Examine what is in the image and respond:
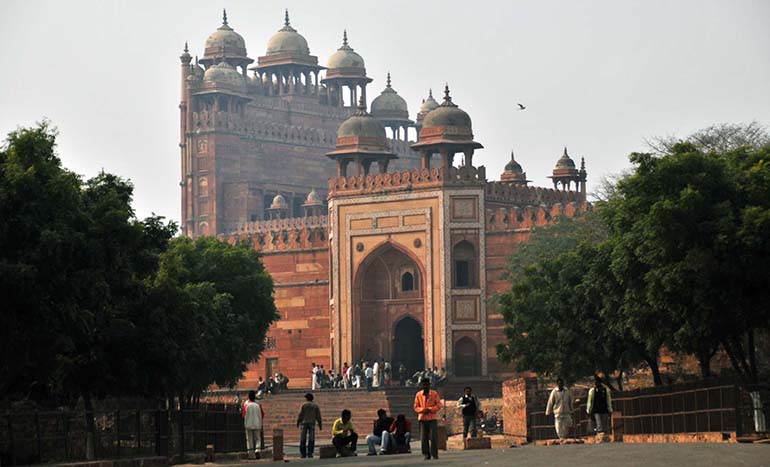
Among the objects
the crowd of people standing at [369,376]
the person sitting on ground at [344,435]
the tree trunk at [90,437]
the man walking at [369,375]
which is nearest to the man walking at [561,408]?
the person sitting on ground at [344,435]

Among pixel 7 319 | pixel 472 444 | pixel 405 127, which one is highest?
pixel 405 127

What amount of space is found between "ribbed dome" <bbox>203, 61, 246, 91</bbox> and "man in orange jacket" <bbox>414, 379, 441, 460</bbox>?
5367cm

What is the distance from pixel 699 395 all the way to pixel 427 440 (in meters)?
3.80

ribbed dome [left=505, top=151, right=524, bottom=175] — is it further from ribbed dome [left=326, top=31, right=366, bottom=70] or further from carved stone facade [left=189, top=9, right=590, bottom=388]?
ribbed dome [left=326, top=31, right=366, bottom=70]

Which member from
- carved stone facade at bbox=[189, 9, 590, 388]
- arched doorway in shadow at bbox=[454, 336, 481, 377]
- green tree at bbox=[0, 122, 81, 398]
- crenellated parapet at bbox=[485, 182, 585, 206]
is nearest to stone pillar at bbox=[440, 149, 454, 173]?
carved stone facade at bbox=[189, 9, 590, 388]

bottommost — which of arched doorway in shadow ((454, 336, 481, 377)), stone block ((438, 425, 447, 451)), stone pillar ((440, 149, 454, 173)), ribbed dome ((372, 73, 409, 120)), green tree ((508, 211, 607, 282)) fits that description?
stone block ((438, 425, 447, 451))

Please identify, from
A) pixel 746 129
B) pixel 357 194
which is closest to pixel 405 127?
pixel 357 194

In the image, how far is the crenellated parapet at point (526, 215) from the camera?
56.1 m

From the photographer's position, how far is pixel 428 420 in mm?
24281

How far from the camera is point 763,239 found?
88.3 feet

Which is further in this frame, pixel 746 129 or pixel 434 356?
pixel 434 356

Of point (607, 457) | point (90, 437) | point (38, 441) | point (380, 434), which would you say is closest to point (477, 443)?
point (380, 434)

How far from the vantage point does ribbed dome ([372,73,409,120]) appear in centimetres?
8262

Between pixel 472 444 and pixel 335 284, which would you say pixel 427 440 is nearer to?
pixel 472 444
